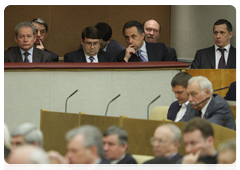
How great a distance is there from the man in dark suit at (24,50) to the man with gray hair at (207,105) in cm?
231

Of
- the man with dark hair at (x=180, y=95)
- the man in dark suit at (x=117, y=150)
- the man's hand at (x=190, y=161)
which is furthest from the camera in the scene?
the man with dark hair at (x=180, y=95)

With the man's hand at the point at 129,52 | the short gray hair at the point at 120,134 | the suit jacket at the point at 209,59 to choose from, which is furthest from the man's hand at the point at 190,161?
the suit jacket at the point at 209,59

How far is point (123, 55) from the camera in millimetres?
5770

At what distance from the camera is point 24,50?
18.1 feet

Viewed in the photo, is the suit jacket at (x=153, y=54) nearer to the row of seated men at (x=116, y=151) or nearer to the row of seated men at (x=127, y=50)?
the row of seated men at (x=127, y=50)

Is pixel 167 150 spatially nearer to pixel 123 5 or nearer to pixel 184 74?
pixel 184 74

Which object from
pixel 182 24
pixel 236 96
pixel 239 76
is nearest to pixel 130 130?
pixel 236 96

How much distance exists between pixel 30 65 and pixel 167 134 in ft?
8.80

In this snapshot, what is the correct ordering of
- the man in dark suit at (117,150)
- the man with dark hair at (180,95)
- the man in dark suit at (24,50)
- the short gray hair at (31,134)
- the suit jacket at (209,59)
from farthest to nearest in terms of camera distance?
1. the suit jacket at (209,59)
2. the man in dark suit at (24,50)
3. the man with dark hair at (180,95)
4. the man in dark suit at (117,150)
5. the short gray hair at (31,134)

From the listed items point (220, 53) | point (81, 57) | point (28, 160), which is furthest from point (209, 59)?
point (28, 160)

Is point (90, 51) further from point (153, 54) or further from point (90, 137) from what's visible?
point (90, 137)

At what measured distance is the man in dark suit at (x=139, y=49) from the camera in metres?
5.75

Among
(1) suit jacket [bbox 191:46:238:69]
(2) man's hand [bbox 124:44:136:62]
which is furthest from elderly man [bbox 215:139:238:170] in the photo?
(1) suit jacket [bbox 191:46:238:69]

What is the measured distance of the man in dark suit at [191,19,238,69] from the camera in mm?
5988
